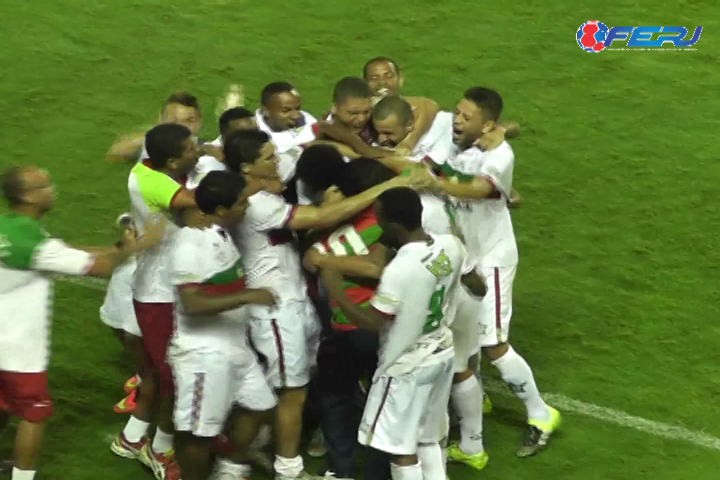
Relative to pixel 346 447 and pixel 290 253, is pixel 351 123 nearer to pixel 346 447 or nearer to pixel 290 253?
pixel 290 253

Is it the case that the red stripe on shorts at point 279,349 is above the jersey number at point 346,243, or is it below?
below

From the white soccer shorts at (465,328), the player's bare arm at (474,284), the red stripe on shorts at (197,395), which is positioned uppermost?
the player's bare arm at (474,284)

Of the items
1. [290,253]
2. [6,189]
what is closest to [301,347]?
[290,253]

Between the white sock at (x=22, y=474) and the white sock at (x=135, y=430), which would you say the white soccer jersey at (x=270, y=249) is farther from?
the white sock at (x=22, y=474)

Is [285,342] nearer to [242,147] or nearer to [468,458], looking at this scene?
[242,147]

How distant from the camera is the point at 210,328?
19.5ft

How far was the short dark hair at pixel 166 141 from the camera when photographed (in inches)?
245

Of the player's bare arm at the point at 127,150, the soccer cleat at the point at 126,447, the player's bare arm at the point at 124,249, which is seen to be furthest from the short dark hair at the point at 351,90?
the soccer cleat at the point at 126,447

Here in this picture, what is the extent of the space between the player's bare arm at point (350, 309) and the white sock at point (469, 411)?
1.01 meters

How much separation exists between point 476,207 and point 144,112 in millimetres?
5439

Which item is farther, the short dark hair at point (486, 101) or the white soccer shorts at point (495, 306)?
the white soccer shorts at point (495, 306)

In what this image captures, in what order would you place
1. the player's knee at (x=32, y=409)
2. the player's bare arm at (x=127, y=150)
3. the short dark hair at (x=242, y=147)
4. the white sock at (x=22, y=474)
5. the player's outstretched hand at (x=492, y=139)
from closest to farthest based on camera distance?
the short dark hair at (x=242, y=147) < the player's knee at (x=32, y=409) < the white sock at (x=22, y=474) < the player's outstretched hand at (x=492, y=139) < the player's bare arm at (x=127, y=150)

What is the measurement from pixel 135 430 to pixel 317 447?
1062 mm

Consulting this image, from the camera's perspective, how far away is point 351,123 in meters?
6.85
